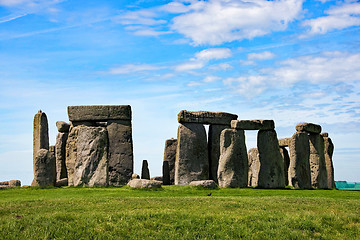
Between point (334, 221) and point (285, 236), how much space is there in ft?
7.69

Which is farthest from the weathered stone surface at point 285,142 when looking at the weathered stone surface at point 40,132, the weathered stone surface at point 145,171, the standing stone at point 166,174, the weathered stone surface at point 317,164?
the weathered stone surface at point 40,132

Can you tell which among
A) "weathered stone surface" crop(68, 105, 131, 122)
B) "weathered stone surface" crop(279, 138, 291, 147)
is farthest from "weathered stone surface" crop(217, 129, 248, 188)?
"weathered stone surface" crop(279, 138, 291, 147)

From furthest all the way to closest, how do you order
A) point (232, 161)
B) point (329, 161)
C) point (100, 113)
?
point (329, 161), point (100, 113), point (232, 161)

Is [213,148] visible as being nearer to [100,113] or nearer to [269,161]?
[269,161]

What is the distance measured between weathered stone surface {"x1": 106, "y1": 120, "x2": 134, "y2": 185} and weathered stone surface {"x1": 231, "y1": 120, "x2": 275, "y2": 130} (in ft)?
18.1

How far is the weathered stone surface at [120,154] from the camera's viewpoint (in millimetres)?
26266

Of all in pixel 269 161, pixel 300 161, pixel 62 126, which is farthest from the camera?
pixel 62 126

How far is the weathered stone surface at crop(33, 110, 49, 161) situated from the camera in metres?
31.4

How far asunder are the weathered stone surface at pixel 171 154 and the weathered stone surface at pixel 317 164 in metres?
8.06

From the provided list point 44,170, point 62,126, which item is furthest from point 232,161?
point 62,126

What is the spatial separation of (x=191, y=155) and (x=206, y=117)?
2.40 m

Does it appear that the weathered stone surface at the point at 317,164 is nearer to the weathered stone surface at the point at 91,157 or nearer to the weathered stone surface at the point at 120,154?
the weathered stone surface at the point at 120,154

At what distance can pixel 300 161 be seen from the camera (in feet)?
92.5

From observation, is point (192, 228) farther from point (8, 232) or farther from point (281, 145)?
point (281, 145)
